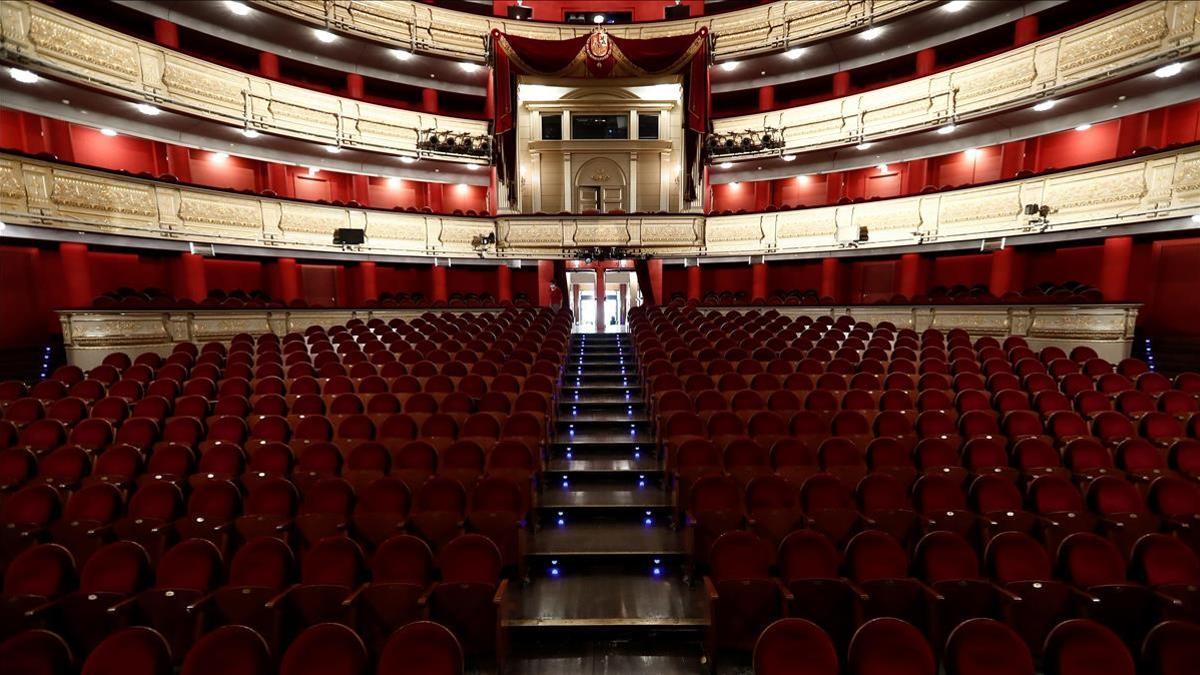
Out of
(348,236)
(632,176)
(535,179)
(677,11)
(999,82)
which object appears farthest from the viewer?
(677,11)

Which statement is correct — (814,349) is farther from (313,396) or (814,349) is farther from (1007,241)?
(313,396)

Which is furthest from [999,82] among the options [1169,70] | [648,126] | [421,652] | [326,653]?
[326,653]

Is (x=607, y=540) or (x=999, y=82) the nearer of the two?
(x=607, y=540)

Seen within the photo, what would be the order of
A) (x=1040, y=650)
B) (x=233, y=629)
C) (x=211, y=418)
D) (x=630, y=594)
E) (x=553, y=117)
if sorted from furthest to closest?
(x=553, y=117), (x=211, y=418), (x=630, y=594), (x=1040, y=650), (x=233, y=629)

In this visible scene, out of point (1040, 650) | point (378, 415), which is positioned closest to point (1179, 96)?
point (1040, 650)

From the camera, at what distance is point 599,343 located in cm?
694

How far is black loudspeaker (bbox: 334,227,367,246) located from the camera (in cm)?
782

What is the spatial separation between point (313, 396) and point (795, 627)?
3.58 metres

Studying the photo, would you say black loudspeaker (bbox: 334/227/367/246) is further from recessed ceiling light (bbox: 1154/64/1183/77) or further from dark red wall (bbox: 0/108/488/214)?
recessed ceiling light (bbox: 1154/64/1183/77)

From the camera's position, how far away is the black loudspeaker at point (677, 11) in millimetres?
11312

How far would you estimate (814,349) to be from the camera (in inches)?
207

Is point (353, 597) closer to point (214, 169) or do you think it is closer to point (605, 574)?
point (605, 574)

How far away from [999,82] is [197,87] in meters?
11.3

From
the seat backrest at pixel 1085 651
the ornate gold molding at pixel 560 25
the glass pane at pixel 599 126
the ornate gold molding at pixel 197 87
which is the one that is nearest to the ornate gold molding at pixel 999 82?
the ornate gold molding at pixel 560 25
